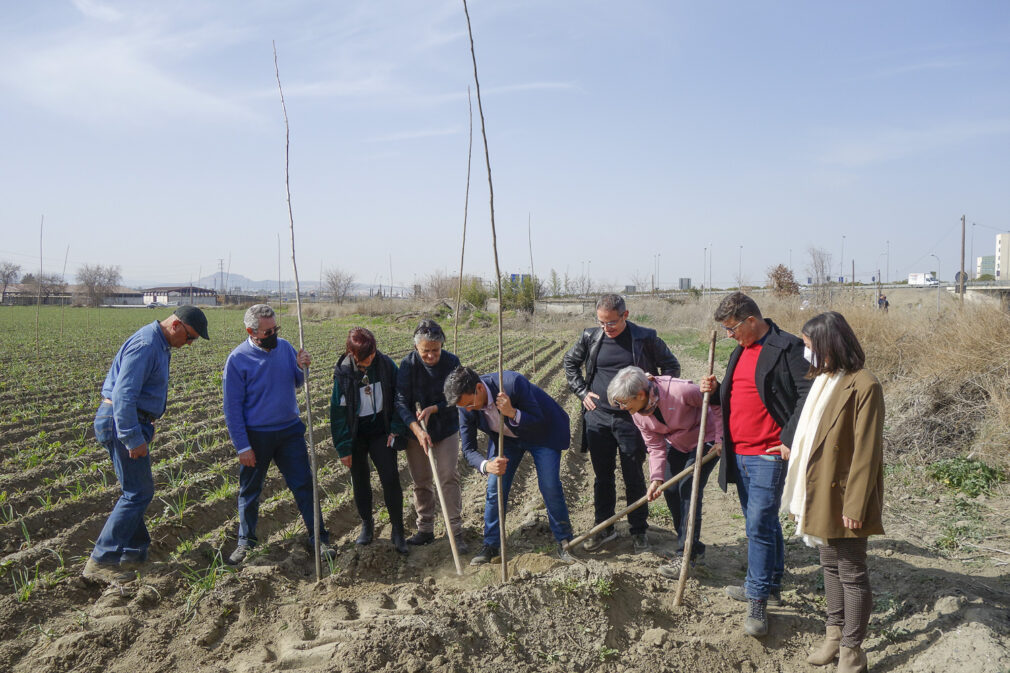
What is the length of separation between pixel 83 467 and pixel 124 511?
9.25ft

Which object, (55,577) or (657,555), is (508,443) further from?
(55,577)

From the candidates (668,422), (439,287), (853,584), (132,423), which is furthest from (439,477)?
(439,287)

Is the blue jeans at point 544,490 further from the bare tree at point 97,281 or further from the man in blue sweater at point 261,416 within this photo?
the bare tree at point 97,281

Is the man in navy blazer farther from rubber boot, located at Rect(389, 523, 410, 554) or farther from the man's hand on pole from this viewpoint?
rubber boot, located at Rect(389, 523, 410, 554)

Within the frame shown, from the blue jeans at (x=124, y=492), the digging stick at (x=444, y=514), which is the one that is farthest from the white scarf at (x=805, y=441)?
the blue jeans at (x=124, y=492)

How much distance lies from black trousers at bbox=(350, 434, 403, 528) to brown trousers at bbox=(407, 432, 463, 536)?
0.14 meters

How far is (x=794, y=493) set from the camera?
2.95 meters

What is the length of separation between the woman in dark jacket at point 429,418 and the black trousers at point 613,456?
0.97m

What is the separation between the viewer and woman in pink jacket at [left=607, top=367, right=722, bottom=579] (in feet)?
12.2

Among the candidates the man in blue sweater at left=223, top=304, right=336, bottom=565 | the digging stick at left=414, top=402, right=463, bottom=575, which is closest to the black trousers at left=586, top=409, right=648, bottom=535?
the digging stick at left=414, top=402, right=463, bottom=575

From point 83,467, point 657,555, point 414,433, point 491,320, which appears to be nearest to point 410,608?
point 414,433

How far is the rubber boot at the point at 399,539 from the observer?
4.50 m

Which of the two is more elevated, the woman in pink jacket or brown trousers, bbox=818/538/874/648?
the woman in pink jacket

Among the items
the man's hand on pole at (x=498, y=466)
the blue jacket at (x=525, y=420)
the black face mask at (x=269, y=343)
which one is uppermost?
the black face mask at (x=269, y=343)
